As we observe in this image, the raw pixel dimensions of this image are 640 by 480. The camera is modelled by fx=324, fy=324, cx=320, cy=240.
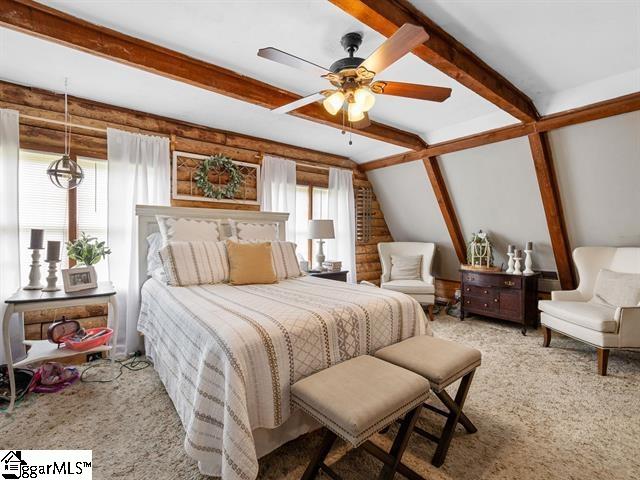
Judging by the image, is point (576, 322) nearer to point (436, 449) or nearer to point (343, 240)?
point (436, 449)

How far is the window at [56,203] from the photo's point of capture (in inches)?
113

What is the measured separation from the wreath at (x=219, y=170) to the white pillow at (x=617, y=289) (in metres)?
4.09

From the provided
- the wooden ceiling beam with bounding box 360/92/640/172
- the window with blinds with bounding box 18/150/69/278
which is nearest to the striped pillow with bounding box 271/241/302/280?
the window with blinds with bounding box 18/150/69/278

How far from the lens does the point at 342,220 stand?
5.04 metres

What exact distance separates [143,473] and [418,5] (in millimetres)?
2908

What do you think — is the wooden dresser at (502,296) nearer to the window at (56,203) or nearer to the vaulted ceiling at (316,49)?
the vaulted ceiling at (316,49)

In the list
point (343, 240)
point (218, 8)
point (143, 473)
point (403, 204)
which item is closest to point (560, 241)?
point (403, 204)

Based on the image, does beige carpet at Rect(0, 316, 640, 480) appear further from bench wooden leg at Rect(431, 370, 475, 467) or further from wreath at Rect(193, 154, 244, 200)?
wreath at Rect(193, 154, 244, 200)

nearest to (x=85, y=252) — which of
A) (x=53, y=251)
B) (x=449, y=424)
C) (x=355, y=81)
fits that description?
(x=53, y=251)

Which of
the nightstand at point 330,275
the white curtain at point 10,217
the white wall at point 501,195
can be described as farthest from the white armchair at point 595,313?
the white curtain at point 10,217

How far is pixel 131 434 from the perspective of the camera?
6.27 feet

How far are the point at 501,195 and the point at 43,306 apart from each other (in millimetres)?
4760

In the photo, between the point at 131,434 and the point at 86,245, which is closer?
the point at 131,434

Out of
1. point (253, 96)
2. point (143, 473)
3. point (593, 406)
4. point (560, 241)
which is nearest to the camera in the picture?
point (143, 473)
